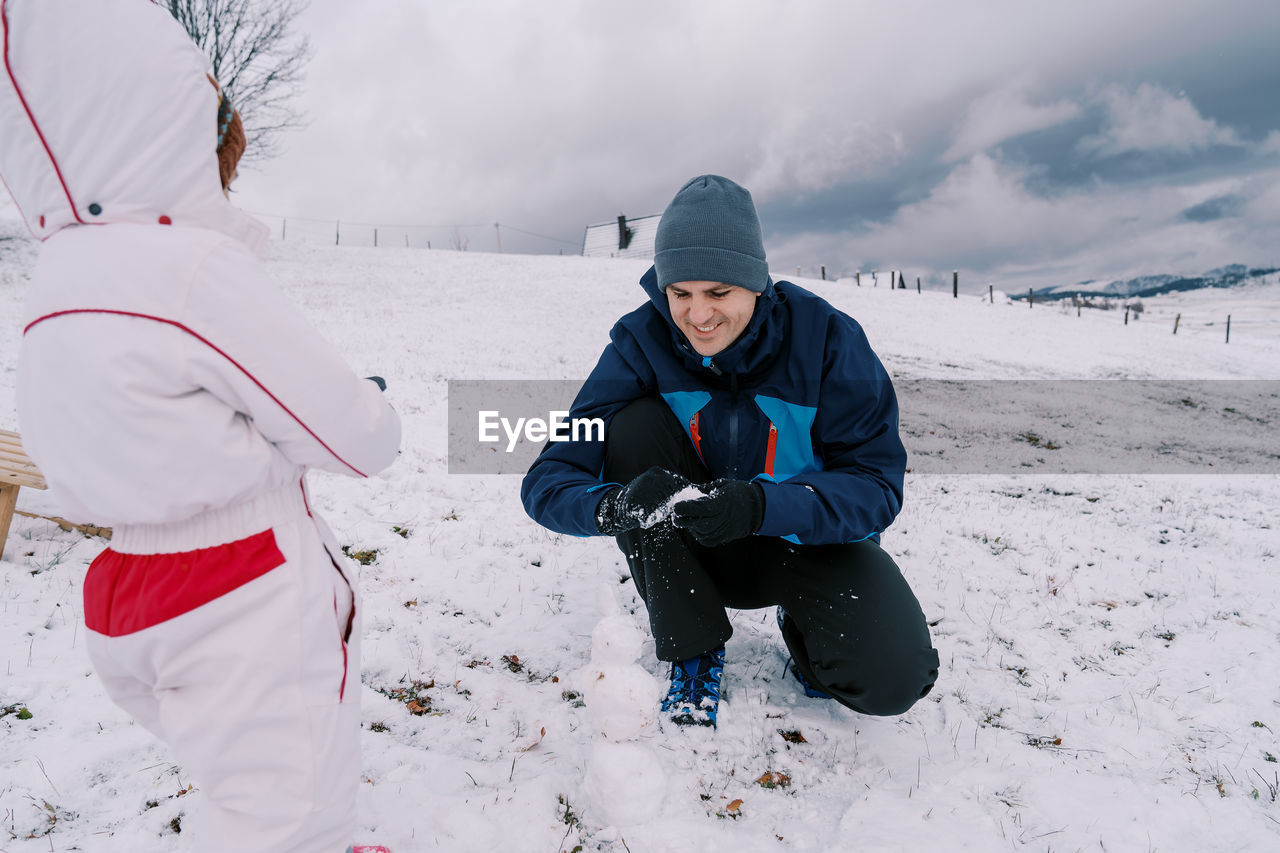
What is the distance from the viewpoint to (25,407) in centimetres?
138

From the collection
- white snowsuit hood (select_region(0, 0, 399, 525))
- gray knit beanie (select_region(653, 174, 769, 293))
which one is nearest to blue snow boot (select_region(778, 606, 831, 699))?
gray knit beanie (select_region(653, 174, 769, 293))

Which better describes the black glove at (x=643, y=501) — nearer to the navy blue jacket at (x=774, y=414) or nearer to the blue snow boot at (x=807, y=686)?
the navy blue jacket at (x=774, y=414)

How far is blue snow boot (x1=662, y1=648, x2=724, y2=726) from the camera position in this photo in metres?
2.57

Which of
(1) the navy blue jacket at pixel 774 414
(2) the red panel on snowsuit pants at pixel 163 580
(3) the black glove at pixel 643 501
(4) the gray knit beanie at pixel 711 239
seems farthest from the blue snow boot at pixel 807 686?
(2) the red panel on snowsuit pants at pixel 163 580

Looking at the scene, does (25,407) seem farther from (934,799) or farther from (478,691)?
(934,799)

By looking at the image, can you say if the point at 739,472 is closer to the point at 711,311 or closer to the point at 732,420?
the point at 732,420

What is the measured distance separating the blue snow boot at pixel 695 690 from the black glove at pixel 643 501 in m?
0.74

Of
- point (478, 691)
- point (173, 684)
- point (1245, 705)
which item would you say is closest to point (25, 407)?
point (173, 684)

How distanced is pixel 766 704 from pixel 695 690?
13.2 inches

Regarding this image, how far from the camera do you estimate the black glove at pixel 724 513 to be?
2.21 meters

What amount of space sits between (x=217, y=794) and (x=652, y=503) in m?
1.40

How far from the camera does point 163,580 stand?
1.38 metres

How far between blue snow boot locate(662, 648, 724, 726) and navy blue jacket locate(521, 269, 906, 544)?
655 millimetres

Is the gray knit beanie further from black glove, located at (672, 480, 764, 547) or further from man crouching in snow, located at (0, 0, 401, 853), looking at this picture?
man crouching in snow, located at (0, 0, 401, 853)
